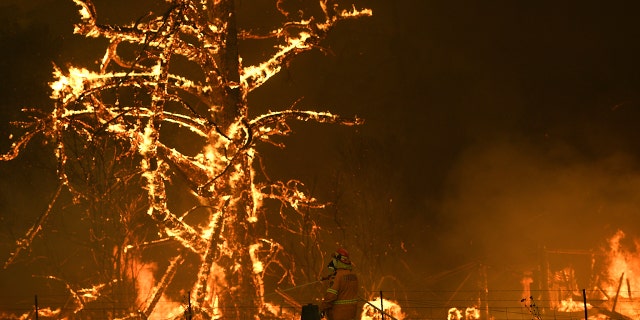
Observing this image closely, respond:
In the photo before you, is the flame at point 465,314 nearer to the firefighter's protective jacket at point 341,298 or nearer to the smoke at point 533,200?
the smoke at point 533,200

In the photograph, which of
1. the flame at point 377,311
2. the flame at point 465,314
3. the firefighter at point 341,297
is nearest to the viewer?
the firefighter at point 341,297

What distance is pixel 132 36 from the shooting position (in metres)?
11.7

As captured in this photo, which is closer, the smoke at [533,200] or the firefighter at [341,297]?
the firefighter at [341,297]

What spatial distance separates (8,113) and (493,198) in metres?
16.4

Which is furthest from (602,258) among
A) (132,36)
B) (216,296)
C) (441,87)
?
(132,36)

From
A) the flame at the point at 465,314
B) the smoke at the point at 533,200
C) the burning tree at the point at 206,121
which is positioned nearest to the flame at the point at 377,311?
the flame at the point at 465,314

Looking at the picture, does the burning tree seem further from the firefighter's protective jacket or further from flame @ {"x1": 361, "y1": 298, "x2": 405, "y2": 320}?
flame @ {"x1": 361, "y1": 298, "x2": 405, "y2": 320}

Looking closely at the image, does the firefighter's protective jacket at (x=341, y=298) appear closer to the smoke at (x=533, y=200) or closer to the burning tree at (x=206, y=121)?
the burning tree at (x=206, y=121)

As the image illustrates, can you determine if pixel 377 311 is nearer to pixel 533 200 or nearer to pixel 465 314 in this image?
pixel 465 314

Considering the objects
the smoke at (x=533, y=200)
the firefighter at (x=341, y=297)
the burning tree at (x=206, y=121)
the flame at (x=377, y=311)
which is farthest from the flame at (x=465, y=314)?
the firefighter at (x=341, y=297)

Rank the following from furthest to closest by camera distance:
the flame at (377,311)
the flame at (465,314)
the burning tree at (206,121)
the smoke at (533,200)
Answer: the smoke at (533,200) → the flame at (465,314) → the flame at (377,311) → the burning tree at (206,121)

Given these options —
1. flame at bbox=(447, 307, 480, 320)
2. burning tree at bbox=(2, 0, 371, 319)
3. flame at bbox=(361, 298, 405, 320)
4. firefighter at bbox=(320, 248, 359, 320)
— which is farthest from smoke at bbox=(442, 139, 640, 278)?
firefighter at bbox=(320, 248, 359, 320)

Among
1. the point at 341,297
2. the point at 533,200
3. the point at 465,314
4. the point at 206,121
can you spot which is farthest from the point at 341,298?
the point at 533,200

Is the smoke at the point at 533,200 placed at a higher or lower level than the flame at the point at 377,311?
higher
